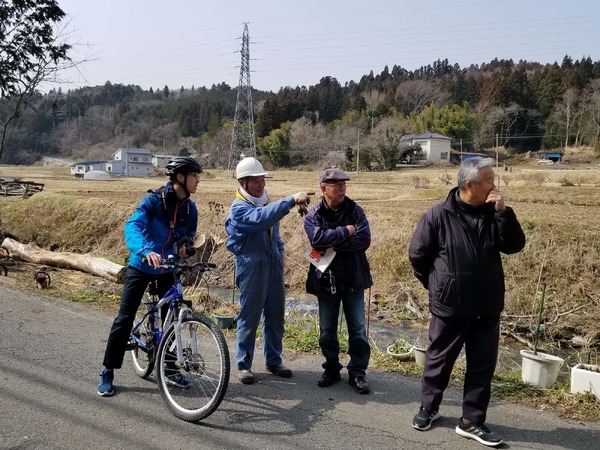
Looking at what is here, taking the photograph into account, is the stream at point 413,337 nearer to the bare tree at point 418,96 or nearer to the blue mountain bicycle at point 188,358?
the blue mountain bicycle at point 188,358

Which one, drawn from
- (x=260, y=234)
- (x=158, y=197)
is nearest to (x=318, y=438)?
(x=260, y=234)

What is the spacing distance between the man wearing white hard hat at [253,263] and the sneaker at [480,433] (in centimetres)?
160

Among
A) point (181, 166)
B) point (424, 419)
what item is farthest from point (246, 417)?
point (181, 166)

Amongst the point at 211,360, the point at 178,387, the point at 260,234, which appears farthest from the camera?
the point at 260,234

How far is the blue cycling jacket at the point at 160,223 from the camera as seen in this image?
420 cm

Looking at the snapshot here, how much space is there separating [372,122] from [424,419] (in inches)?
2918

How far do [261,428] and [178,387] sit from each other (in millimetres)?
810

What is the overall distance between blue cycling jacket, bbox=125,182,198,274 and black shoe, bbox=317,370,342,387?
1.61 m

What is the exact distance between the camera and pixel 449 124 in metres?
66.9

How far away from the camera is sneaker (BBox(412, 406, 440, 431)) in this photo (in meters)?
3.66

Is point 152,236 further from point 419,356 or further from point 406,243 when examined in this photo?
point 406,243

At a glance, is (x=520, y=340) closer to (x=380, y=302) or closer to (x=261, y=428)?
(x=380, y=302)

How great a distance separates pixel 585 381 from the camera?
163 inches

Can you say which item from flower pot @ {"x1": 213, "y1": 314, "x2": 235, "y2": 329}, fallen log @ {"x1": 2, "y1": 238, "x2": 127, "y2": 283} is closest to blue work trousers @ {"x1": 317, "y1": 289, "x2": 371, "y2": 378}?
flower pot @ {"x1": 213, "y1": 314, "x2": 235, "y2": 329}
